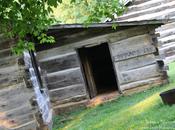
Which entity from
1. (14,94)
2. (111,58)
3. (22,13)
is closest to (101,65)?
(111,58)

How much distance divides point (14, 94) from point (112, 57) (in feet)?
13.3

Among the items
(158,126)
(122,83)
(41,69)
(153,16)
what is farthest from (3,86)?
(153,16)

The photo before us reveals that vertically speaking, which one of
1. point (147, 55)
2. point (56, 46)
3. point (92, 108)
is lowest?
point (92, 108)

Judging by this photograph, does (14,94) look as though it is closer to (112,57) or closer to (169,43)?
(112,57)

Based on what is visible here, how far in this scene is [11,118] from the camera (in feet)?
44.0

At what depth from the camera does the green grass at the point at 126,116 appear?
10209 millimetres

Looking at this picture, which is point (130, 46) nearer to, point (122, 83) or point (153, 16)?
point (122, 83)

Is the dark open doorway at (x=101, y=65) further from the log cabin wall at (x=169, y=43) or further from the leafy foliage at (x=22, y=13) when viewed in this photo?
the leafy foliage at (x=22, y=13)

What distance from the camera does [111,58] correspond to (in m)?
16.2

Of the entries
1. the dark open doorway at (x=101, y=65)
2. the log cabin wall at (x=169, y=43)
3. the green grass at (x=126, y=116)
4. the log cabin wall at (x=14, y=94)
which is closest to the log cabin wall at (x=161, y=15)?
the log cabin wall at (x=169, y=43)

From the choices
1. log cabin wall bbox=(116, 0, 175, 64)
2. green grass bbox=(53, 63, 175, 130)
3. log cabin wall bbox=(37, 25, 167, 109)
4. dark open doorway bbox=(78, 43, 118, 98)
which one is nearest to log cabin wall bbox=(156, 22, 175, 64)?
log cabin wall bbox=(116, 0, 175, 64)

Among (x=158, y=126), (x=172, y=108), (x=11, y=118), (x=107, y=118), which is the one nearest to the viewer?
(x=158, y=126)

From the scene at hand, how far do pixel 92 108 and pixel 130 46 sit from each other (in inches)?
97.7

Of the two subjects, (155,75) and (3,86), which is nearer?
(3,86)
